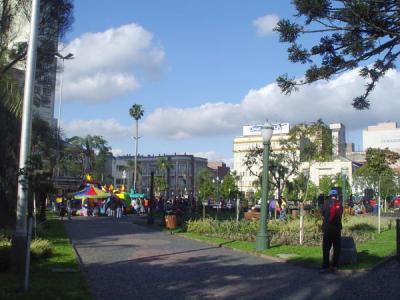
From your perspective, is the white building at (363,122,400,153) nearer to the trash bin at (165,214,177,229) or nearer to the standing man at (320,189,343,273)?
the trash bin at (165,214,177,229)

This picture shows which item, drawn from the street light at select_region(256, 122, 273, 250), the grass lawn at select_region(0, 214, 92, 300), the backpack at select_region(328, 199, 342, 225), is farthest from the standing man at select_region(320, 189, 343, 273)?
the grass lawn at select_region(0, 214, 92, 300)

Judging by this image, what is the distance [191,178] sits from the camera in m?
146

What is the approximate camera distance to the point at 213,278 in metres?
9.88

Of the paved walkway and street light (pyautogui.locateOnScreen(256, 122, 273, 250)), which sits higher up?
street light (pyautogui.locateOnScreen(256, 122, 273, 250))

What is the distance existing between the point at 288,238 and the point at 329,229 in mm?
5618

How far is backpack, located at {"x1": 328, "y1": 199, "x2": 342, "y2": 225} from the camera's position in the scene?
1083cm

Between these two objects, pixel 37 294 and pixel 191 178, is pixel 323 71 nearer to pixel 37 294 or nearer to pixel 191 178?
pixel 37 294

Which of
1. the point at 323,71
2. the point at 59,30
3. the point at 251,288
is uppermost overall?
the point at 59,30

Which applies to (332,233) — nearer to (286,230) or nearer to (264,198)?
(264,198)

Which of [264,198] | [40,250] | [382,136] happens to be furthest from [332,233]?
[382,136]

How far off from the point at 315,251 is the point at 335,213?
2927 mm

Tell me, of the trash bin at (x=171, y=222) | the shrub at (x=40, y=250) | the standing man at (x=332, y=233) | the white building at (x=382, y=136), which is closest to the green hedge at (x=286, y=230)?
the trash bin at (x=171, y=222)

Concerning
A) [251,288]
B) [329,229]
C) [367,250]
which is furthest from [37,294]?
[367,250]

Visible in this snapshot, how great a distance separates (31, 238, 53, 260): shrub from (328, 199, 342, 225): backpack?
632 centimetres
